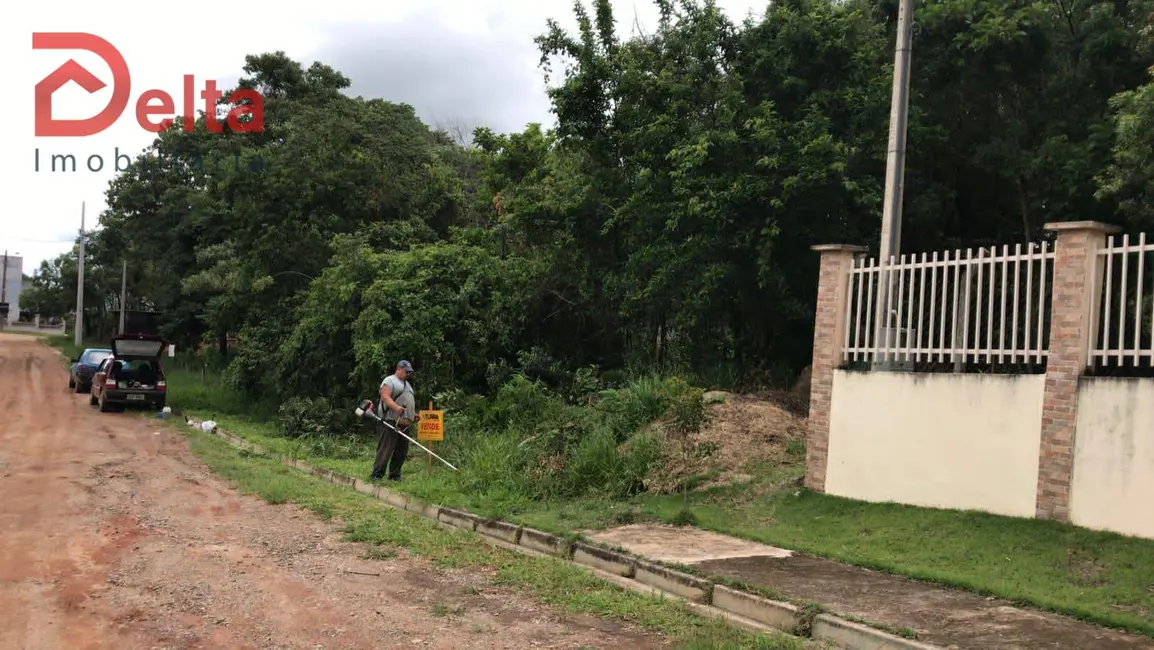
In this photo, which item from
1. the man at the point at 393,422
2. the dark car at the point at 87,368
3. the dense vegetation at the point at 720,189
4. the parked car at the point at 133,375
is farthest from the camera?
the dark car at the point at 87,368

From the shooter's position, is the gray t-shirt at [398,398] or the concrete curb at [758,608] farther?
the gray t-shirt at [398,398]

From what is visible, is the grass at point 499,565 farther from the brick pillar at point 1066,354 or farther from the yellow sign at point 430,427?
the brick pillar at point 1066,354

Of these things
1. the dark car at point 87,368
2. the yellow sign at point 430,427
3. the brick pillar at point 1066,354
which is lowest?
the dark car at point 87,368

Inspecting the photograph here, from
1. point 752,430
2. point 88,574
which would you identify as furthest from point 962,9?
point 88,574

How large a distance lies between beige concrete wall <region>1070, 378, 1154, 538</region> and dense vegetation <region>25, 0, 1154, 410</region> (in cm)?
609

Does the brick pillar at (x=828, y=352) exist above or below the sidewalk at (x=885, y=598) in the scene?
above

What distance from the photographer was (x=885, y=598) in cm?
673

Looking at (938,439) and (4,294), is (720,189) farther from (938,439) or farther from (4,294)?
(4,294)

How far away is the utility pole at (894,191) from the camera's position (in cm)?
1008

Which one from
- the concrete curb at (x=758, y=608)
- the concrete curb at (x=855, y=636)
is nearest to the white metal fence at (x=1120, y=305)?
the concrete curb at (x=855, y=636)

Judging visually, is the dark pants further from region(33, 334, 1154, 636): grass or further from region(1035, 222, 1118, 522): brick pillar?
region(1035, 222, 1118, 522): brick pillar

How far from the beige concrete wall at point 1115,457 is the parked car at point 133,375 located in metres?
22.1

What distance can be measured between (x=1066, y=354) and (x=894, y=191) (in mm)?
3090

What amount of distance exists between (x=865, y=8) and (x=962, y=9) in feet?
6.00
